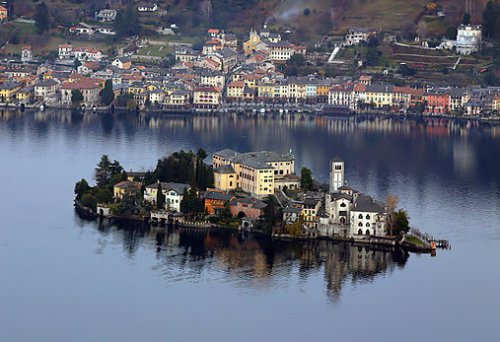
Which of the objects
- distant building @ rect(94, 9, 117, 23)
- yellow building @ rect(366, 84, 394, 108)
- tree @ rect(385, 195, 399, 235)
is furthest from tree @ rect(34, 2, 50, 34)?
tree @ rect(385, 195, 399, 235)

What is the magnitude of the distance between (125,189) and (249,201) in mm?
2322

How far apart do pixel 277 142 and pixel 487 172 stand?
5783 millimetres

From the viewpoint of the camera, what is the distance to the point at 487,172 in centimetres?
3306

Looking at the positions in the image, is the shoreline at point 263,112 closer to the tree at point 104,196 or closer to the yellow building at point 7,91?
the yellow building at point 7,91

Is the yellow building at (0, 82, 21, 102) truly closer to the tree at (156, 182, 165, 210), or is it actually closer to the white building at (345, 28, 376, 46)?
the white building at (345, 28, 376, 46)

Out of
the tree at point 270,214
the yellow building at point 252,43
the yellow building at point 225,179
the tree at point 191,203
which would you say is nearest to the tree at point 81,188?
the tree at point 191,203

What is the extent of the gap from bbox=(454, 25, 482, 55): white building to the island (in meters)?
18.2

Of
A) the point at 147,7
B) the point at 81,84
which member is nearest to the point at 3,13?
the point at 147,7

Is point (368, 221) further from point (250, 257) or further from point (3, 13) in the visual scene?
point (3, 13)

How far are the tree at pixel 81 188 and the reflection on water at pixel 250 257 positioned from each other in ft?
5.20

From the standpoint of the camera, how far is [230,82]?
150 feet

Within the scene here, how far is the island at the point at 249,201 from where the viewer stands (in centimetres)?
2611

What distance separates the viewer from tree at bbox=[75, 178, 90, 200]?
28.5 m

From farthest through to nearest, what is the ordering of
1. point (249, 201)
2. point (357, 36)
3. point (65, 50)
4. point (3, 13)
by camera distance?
1. point (3, 13)
2. point (65, 50)
3. point (357, 36)
4. point (249, 201)
